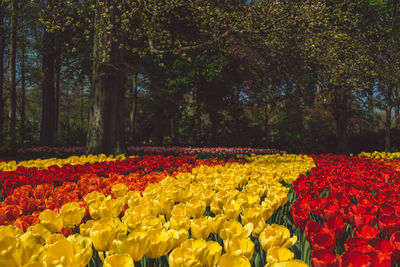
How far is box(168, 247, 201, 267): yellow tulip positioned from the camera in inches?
40.0

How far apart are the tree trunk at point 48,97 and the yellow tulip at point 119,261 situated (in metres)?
14.2

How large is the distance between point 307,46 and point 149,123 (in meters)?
18.4

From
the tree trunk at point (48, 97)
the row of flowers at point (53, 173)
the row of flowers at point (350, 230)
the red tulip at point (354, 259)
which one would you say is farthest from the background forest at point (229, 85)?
the red tulip at point (354, 259)

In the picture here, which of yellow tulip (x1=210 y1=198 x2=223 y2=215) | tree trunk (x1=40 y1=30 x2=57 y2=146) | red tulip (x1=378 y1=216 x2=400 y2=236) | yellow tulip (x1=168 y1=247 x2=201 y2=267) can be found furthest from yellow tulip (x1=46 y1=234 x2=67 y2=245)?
tree trunk (x1=40 y1=30 x2=57 y2=146)

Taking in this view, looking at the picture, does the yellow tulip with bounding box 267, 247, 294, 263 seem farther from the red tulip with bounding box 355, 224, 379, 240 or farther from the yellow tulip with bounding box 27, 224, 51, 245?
the yellow tulip with bounding box 27, 224, 51, 245

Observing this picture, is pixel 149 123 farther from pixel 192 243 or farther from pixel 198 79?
pixel 192 243

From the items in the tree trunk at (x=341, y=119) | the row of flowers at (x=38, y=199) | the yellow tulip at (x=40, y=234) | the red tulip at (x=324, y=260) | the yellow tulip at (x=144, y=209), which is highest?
the tree trunk at (x=341, y=119)

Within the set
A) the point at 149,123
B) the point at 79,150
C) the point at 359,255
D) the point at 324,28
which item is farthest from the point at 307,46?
the point at 149,123

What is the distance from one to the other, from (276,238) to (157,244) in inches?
18.9

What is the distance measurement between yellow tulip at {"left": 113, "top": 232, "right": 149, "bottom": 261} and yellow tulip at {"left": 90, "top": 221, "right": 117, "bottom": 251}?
13 cm

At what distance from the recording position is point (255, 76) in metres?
18.7

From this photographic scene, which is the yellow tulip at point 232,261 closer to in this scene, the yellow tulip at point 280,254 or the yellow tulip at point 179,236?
the yellow tulip at point 280,254

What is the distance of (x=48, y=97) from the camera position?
14398mm

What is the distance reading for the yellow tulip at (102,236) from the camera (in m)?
1.27
